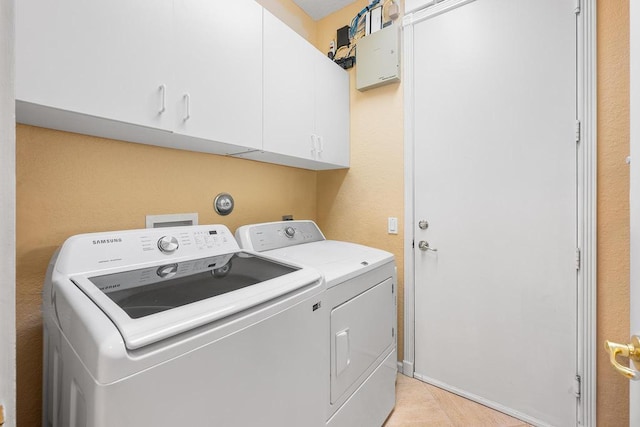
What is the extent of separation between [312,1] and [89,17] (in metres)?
1.81

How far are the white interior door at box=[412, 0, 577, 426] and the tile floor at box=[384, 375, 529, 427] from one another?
63 mm

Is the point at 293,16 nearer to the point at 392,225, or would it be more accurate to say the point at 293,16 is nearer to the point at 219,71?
the point at 219,71

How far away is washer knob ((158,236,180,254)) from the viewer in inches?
45.7

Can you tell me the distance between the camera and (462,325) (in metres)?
1.75

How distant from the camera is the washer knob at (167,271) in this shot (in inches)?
39.8

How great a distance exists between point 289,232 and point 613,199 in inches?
68.3

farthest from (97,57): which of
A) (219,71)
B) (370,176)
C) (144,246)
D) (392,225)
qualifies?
(392,225)

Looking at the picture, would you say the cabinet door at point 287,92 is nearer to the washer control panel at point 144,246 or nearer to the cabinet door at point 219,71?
the cabinet door at point 219,71

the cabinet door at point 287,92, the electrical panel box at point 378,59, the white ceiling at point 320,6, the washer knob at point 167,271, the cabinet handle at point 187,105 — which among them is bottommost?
the washer knob at point 167,271

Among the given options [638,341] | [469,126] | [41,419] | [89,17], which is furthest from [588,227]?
[41,419]

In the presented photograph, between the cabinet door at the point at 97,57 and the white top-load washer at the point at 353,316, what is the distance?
2.77ft

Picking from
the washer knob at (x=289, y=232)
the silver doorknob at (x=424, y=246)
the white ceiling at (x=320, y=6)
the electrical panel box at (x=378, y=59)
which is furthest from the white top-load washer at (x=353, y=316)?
the white ceiling at (x=320, y=6)

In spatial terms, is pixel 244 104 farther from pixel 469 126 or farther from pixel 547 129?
pixel 547 129

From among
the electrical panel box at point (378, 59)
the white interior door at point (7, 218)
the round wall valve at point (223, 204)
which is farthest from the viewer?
the electrical panel box at point (378, 59)
